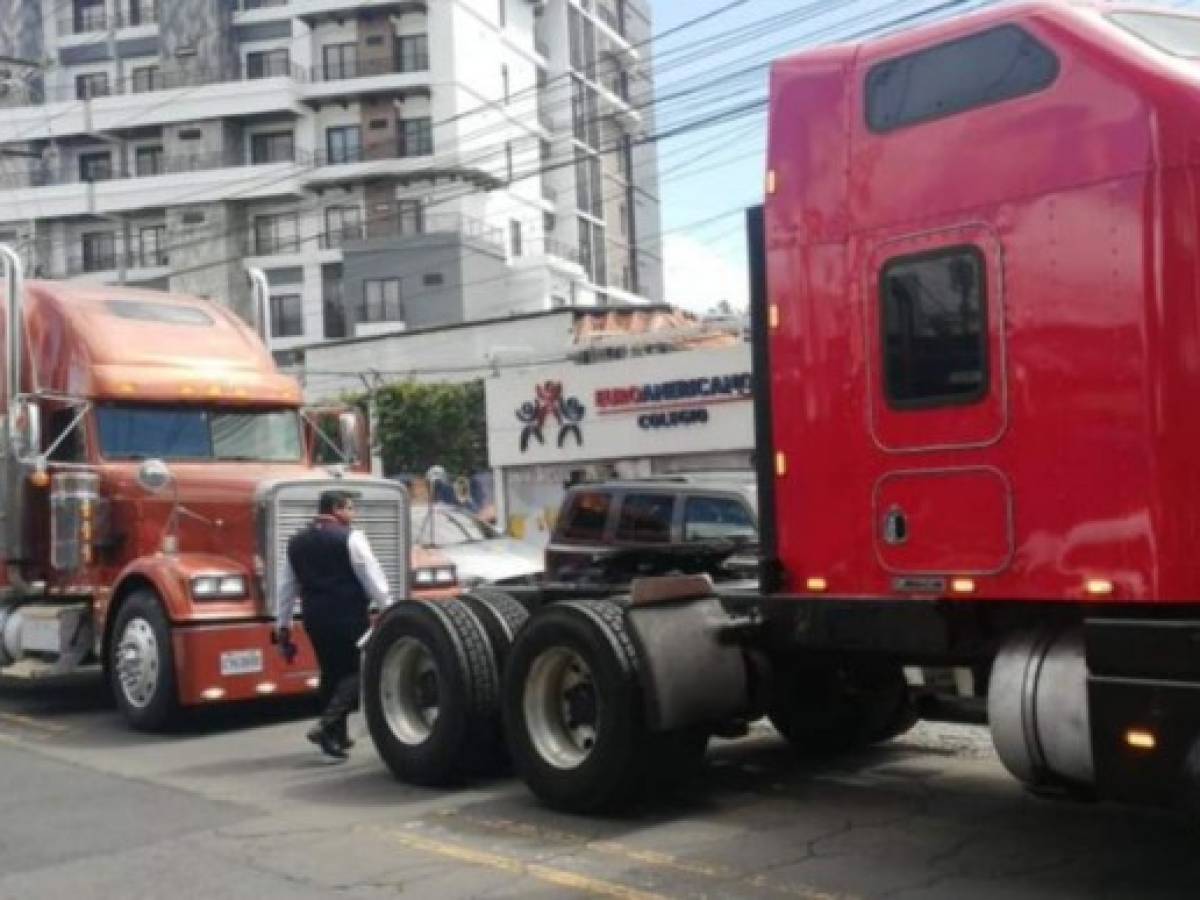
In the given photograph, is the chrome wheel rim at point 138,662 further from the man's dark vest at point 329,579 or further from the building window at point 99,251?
the building window at point 99,251

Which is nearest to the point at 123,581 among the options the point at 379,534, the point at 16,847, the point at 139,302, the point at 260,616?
the point at 260,616

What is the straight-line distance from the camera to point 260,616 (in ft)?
35.4

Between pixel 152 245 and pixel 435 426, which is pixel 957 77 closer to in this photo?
pixel 435 426

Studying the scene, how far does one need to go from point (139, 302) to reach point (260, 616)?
12.0ft

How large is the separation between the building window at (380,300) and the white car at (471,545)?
1837 inches

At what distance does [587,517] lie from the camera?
1323 centimetres

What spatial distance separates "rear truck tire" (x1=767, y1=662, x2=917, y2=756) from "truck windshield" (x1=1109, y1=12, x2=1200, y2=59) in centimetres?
321

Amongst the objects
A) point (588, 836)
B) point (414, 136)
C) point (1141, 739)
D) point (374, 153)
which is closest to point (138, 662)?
point (588, 836)

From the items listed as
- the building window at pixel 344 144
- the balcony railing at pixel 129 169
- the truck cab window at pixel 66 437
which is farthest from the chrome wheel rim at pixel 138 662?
the balcony railing at pixel 129 169

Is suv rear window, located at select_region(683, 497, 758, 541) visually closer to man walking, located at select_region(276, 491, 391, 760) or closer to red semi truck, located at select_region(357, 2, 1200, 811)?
man walking, located at select_region(276, 491, 391, 760)

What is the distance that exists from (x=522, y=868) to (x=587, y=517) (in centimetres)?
696

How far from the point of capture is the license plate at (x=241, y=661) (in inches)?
411

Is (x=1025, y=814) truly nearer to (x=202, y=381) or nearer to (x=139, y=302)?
(x=202, y=381)

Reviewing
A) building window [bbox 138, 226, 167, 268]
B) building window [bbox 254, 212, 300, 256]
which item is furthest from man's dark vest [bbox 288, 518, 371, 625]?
building window [bbox 138, 226, 167, 268]
